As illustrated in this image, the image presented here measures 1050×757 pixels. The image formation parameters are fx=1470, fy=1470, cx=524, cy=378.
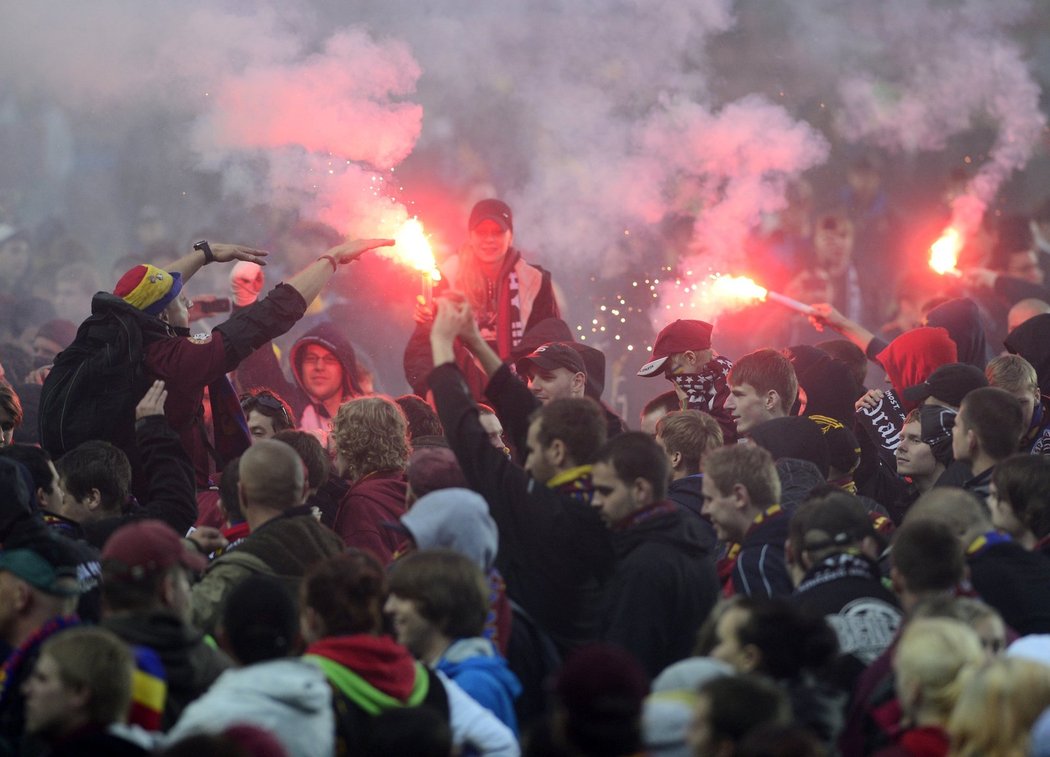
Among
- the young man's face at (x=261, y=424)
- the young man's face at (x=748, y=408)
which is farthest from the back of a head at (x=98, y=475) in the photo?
the young man's face at (x=748, y=408)

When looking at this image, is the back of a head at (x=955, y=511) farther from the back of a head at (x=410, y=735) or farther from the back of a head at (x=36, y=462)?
the back of a head at (x=36, y=462)

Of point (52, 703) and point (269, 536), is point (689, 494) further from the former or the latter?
point (52, 703)

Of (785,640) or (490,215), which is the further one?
(490,215)

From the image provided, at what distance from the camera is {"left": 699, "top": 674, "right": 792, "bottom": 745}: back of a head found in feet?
9.78

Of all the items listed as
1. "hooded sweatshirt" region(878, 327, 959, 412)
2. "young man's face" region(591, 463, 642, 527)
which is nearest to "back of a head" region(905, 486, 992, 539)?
"young man's face" region(591, 463, 642, 527)

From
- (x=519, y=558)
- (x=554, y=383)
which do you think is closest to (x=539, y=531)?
(x=519, y=558)

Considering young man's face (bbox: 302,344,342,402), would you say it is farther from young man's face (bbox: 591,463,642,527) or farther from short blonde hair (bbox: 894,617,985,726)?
short blonde hair (bbox: 894,617,985,726)

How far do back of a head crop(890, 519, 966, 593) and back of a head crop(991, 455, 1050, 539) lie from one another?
86 centimetres

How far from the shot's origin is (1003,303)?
13.8 meters

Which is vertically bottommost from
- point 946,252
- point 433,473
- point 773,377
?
point 433,473

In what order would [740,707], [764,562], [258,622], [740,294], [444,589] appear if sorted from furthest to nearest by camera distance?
[740,294] → [764,562] → [444,589] → [258,622] → [740,707]

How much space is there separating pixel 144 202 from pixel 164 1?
1.90 metres

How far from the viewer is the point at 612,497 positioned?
4.50m

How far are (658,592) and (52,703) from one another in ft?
5.86
